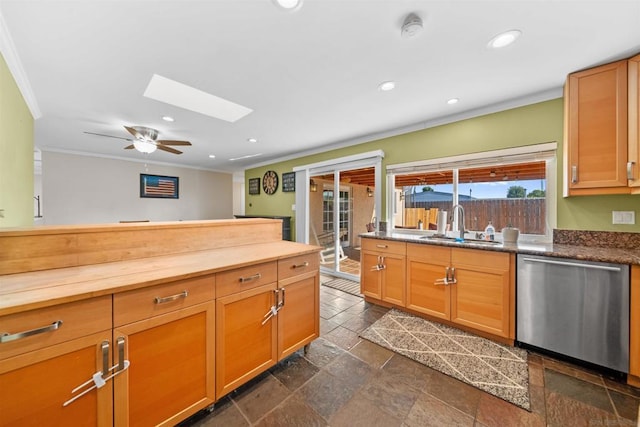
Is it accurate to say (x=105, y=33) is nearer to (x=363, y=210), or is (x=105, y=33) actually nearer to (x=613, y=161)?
(x=613, y=161)

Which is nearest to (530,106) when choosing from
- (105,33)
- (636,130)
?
(636,130)

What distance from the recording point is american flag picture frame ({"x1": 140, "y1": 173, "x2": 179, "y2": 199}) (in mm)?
5656

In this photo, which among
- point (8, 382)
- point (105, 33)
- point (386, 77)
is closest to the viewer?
point (8, 382)

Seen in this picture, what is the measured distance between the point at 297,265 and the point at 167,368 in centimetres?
95

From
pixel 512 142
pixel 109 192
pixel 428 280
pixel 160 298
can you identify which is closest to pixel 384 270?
pixel 428 280

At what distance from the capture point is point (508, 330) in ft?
6.83

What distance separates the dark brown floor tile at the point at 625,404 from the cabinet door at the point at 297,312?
1958 mm

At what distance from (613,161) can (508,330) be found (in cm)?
161

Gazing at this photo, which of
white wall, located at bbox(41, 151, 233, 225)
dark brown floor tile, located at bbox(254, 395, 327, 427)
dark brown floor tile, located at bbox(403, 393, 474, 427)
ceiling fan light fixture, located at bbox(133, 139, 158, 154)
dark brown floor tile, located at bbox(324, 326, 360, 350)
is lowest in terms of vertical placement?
dark brown floor tile, located at bbox(403, 393, 474, 427)

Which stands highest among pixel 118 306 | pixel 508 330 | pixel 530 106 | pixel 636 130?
pixel 530 106

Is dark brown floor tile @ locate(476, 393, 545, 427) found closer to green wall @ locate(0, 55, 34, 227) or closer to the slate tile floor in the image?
the slate tile floor

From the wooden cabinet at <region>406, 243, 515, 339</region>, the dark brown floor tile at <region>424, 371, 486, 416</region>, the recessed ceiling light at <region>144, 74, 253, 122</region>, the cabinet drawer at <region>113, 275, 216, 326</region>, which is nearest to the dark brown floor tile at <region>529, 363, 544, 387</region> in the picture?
the wooden cabinet at <region>406, 243, 515, 339</region>

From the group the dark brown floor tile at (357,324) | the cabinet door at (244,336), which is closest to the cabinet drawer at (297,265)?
the cabinet door at (244,336)

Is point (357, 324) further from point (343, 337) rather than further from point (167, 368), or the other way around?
point (167, 368)
